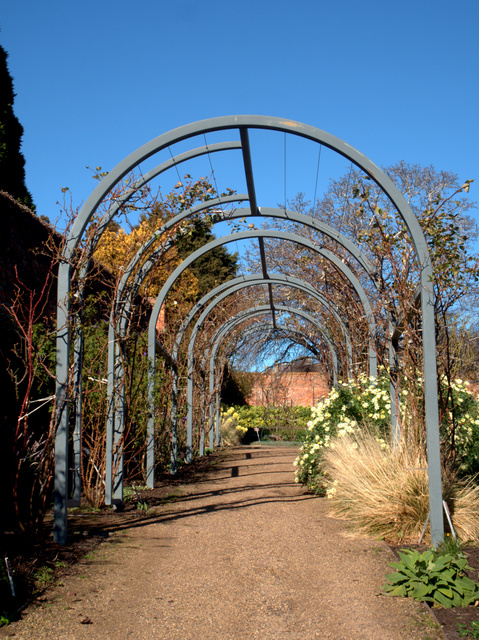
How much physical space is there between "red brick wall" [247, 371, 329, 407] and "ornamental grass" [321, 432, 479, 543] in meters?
13.1

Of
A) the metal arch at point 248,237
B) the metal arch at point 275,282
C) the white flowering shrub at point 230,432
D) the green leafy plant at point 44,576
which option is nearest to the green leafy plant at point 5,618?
the green leafy plant at point 44,576

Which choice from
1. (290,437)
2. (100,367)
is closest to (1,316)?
(100,367)

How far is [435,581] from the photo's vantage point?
133 inches

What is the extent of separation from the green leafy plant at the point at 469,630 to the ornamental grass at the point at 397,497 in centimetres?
167

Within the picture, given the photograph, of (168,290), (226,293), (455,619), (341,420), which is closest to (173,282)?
(168,290)

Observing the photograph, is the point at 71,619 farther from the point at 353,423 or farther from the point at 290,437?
the point at 290,437

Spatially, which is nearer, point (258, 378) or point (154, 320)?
point (154, 320)

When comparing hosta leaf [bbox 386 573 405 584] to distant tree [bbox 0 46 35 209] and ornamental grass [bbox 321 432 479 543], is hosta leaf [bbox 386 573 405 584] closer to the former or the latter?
ornamental grass [bbox 321 432 479 543]

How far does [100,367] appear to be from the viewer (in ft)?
21.6

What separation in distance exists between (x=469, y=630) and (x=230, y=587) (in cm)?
149

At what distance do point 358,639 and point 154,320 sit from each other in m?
4.90

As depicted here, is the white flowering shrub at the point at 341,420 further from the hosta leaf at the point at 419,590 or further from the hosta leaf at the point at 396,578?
the hosta leaf at the point at 419,590

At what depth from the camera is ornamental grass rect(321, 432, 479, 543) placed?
15.1ft

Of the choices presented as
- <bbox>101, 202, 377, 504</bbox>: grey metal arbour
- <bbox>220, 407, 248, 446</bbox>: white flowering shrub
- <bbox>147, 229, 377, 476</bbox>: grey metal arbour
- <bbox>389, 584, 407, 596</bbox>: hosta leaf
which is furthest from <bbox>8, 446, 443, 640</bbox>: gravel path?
<bbox>220, 407, 248, 446</bbox>: white flowering shrub
